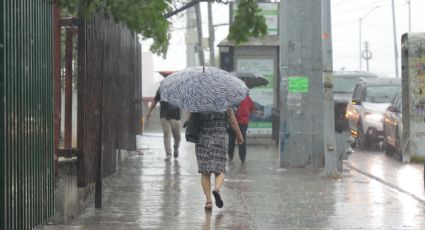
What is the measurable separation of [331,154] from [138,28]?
9648mm

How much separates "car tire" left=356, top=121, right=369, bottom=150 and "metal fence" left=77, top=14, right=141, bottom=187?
1097 centimetres

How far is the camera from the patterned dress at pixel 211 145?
35.9 ft

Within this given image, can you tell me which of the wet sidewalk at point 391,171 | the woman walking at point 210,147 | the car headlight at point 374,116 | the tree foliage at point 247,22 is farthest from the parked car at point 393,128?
the tree foliage at point 247,22

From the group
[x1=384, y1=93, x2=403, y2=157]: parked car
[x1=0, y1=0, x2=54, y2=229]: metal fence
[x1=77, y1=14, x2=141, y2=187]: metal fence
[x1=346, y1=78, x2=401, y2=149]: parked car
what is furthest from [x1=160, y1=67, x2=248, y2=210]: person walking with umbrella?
[x1=346, y1=78, x2=401, y2=149]: parked car

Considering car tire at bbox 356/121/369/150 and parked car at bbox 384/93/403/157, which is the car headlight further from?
parked car at bbox 384/93/403/157

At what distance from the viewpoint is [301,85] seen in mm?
16766

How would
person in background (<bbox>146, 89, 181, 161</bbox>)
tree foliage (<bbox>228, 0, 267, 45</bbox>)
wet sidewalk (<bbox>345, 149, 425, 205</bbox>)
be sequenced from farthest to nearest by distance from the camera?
1. person in background (<bbox>146, 89, 181, 161</bbox>)
2. wet sidewalk (<bbox>345, 149, 425, 205</bbox>)
3. tree foliage (<bbox>228, 0, 267, 45</bbox>)

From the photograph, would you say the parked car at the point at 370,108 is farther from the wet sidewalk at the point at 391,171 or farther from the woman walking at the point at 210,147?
the woman walking at the point at 210,147

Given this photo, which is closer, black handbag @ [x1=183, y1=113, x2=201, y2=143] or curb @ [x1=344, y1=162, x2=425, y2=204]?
black handbag @ [x1=183, y1=113, x2=201, y2=143]

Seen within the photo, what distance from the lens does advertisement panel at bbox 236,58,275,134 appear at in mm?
23500

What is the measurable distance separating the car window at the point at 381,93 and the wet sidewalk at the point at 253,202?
8063 mm

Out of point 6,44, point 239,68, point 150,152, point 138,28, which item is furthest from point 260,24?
point 239,68

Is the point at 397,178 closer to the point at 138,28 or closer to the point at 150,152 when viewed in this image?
the point at 150,152

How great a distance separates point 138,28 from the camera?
19.5ft
